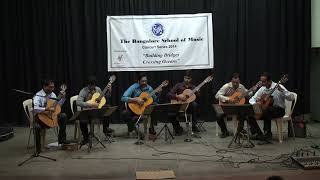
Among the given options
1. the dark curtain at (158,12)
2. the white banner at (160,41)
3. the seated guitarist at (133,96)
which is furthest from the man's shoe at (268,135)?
the white banner at (160,41)

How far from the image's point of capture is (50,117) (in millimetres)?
7383

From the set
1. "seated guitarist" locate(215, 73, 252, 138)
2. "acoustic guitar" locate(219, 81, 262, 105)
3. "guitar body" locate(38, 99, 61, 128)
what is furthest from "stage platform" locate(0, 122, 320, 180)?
"acoustic guitar" locate(219, 81, 262, 105)

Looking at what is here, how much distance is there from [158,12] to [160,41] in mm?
681

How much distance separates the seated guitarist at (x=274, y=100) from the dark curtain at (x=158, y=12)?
2268 mm

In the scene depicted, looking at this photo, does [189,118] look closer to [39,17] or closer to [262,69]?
[262,69]

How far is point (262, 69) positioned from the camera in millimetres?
10305

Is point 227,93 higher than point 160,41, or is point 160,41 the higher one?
point 160,41

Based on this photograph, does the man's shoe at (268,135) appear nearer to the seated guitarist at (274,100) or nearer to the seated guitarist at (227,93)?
the seated guitarist at (274,100)

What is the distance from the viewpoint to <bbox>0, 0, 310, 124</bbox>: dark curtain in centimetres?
1019

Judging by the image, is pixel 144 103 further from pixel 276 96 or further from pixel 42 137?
pixel 276 96

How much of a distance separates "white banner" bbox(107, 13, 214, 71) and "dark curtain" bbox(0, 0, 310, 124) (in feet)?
0.80

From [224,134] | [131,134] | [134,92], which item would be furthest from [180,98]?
[131,134]

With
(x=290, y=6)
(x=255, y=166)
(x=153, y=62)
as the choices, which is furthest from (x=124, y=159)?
(x=290, y=6)

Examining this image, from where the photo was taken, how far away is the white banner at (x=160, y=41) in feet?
32.9
